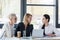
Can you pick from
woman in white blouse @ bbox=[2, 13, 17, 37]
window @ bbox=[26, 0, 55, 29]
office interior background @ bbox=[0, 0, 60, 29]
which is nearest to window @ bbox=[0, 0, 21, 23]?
office interior background @ bbox=[0, 0, 60, 29]

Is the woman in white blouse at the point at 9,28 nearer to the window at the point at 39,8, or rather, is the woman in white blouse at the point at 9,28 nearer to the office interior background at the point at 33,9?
the office interior background at the point at 33,9

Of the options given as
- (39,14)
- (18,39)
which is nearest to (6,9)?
(39,14)

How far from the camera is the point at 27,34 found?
2.77 metres

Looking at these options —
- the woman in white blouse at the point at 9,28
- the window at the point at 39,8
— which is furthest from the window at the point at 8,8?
the woman in white blouse at the point at 9,28

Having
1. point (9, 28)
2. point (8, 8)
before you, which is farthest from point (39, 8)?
point (9, 28)

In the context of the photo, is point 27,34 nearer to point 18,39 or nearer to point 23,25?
point 23,25

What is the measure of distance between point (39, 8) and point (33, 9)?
0.18m

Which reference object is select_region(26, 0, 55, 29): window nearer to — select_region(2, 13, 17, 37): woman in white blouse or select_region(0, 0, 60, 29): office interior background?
select_region(0, 0, 60, 29): office interior background

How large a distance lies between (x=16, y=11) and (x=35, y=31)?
4.54ft

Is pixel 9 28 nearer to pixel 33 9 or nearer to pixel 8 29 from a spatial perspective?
pixel 8 29

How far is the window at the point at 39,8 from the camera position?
12.5 feet

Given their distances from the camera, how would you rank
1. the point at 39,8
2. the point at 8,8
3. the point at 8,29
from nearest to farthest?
the point at 8,29 → the point at 8,8 → the point at 39,8

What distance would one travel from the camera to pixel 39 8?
151 inches

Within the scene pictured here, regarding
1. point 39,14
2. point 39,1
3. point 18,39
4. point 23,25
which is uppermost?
point 39,1
